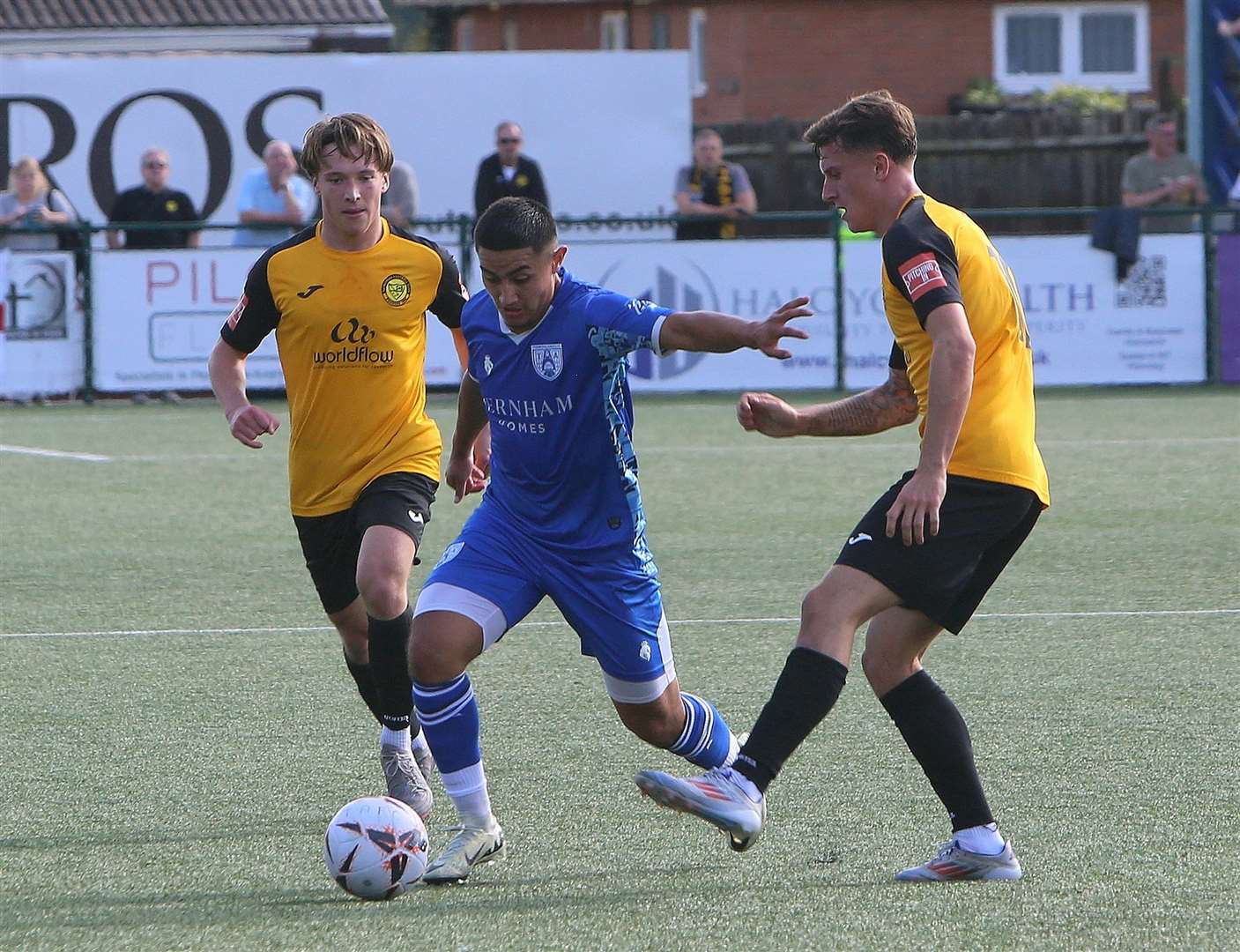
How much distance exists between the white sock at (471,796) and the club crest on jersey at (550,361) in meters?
0.90

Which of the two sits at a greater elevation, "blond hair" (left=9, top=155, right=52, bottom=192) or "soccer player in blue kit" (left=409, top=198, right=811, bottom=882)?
"blond hair" (left=9, top=155, right=52, bottom=192)

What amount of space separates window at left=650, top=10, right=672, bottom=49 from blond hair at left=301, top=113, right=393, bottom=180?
31.6 m

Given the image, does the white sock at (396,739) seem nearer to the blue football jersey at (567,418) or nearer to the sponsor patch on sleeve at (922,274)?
the blue football jersey at (567,418)

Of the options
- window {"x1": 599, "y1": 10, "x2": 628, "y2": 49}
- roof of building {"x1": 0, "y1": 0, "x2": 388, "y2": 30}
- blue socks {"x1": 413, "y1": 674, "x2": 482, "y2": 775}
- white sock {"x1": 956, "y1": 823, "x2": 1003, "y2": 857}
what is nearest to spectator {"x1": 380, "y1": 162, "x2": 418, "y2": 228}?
roof of building {"x1": 0, "y1": 0, "x2": 388, "y2": 30}

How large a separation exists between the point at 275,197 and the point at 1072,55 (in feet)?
75.6

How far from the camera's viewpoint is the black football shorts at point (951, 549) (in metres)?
4.33

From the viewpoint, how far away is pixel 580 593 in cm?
466

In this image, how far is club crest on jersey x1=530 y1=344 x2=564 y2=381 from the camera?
15.2 feet

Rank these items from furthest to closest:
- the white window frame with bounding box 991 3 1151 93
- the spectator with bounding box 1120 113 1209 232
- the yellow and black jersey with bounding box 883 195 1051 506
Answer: the white window frame with bounding box 991 3 1151 93 → the spectator with bounding box 1120 113 1209 232 → the yellow and black jersey with bounding box 883 195 1051 506

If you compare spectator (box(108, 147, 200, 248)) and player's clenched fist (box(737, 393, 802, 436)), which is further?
spectator (box(108, 147, 200, 248))

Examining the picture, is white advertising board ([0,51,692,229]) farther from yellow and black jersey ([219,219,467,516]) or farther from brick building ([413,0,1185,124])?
yellow and black jersey ([219,219,467,516])

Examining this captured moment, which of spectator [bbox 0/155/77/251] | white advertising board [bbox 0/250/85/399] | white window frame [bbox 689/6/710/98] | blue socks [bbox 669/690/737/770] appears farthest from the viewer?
white window frame [bbox 689/6/710/98]

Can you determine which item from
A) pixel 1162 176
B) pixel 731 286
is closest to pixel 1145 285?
pixel 1162 176

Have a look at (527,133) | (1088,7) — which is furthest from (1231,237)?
(1088,7)
